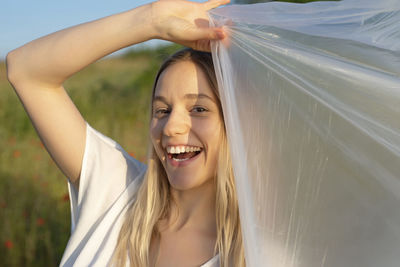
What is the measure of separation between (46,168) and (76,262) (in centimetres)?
304

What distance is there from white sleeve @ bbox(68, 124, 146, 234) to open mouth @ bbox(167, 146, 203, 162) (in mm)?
245

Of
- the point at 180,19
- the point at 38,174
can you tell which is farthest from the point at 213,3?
the point at 38,174

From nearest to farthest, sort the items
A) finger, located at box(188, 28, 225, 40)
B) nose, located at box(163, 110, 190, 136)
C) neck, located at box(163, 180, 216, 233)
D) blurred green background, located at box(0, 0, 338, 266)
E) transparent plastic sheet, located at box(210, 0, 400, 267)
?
transparent plastic sheet, located at box(210, 0, 400, 267), finger, located at box(188, 28, 225, 40), nose, located at box(163, 110, 190, 136), neck, located at box(163, 180, 216, 233), blurred green background, located at box(0, 0, 338, 266)

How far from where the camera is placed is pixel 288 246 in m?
1.26

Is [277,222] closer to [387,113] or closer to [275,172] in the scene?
[275,172]

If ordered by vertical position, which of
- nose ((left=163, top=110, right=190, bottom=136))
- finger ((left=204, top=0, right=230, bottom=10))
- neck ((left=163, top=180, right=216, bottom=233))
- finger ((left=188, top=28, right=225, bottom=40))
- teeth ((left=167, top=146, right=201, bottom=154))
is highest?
finger ((left=204, top=0, right=230, bottom=10))

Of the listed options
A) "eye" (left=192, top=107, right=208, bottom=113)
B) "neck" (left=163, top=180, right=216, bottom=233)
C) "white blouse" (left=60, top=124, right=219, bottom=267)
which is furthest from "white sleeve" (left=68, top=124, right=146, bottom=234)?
"eye" (left=192, top=107, right=208, bottom=113)

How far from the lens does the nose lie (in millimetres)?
1549

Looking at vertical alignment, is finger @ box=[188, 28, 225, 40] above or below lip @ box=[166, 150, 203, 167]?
above

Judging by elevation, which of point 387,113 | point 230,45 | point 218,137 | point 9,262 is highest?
point 230,45

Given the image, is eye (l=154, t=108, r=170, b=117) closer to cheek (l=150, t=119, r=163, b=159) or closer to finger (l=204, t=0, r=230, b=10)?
cheek (l=150, t=119, r=163, b=159)

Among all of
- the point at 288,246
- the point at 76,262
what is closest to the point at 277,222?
the point at 288,246

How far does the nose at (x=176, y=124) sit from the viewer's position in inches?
61.0

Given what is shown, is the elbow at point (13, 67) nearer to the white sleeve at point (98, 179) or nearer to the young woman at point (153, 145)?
the young woman at point (153, 145)
